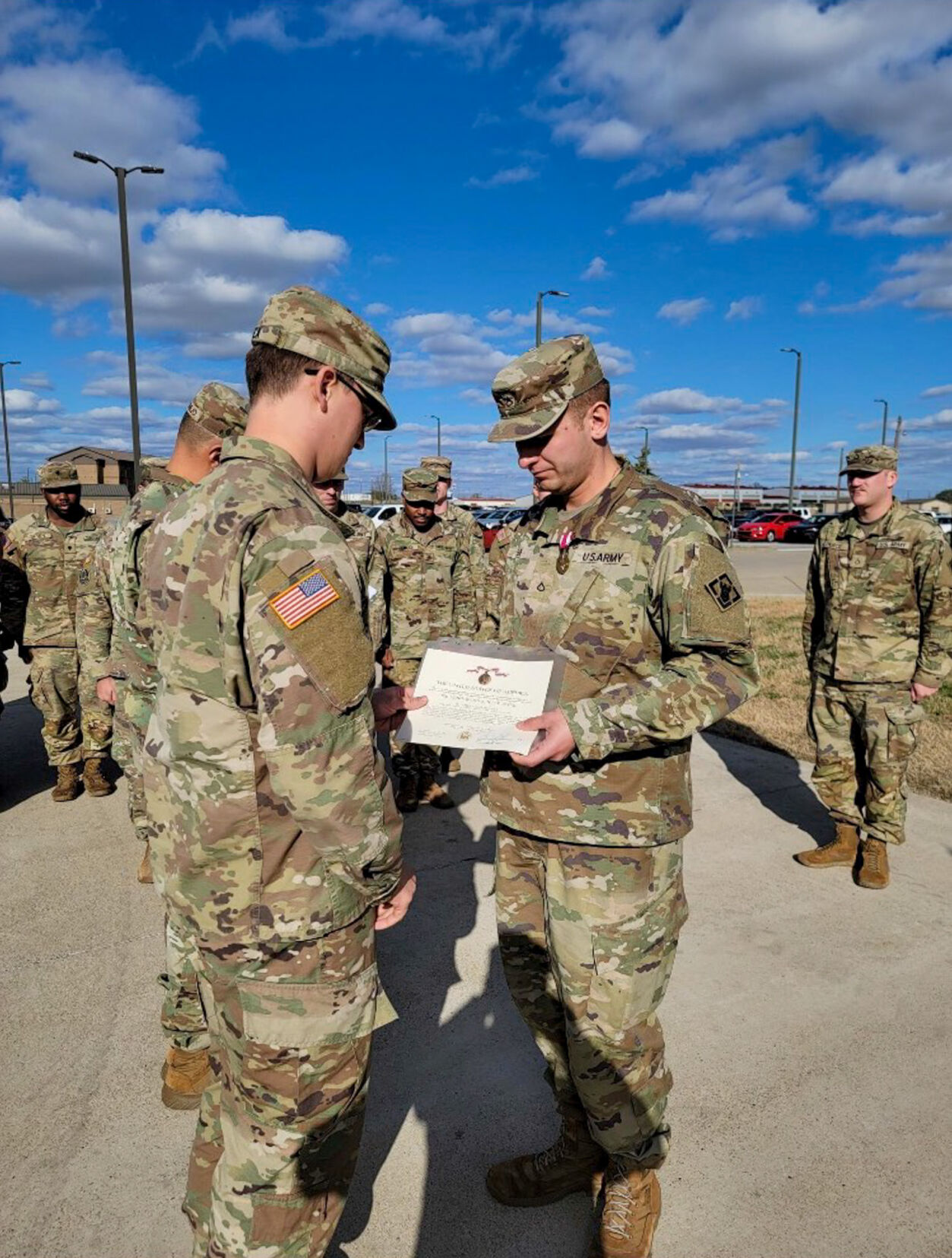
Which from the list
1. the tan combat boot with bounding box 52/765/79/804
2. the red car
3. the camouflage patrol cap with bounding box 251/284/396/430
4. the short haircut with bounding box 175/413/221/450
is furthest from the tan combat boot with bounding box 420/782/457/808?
the red car

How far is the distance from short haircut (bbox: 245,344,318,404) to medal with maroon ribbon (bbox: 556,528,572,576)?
0.86 m

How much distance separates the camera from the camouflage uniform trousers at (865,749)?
426cm

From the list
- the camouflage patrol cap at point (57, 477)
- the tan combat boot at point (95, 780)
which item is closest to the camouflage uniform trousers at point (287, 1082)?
the tan combat boot at point (95, 780)

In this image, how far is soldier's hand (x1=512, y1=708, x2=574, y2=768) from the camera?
1.91 meters

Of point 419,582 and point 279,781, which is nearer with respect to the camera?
point 279,781

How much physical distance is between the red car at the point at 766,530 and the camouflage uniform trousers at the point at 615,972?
119ft

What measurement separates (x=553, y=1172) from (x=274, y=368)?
2.28m

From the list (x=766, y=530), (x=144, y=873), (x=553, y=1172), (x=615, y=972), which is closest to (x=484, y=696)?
(x=615, y=972)

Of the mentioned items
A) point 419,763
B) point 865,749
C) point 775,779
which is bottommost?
point 775,779

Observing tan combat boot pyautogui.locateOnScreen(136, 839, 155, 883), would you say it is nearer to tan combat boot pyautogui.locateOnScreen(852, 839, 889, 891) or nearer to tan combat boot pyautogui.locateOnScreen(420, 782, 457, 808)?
tan combat boot pyautogui.locateOnScreen(420, 782, 457, 808)

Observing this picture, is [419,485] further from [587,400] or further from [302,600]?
[302,600]

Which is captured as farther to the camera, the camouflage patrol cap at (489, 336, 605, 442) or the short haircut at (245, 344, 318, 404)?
the camouflage patrol cap at (489, 336, 605, 442)

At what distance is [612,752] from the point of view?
199cm

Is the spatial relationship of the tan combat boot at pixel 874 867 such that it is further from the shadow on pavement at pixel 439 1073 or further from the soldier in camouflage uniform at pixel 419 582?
the soldier in camouflage uniform at pixel 419 582
